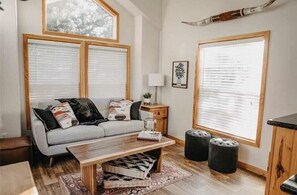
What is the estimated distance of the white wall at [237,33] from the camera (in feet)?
8.93

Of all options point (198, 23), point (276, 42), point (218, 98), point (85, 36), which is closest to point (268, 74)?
point (276, 42)

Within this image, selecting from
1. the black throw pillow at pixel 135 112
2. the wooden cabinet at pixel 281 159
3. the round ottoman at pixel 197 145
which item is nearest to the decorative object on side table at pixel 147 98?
the black throw pillow at pixel 135 112

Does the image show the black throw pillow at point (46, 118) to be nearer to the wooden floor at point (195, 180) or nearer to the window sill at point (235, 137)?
the wooden floor at point (195, 180)

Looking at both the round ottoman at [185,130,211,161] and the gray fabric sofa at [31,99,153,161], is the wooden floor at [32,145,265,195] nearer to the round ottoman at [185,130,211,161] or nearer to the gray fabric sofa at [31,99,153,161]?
the round ottoman at [185,130,211,161]

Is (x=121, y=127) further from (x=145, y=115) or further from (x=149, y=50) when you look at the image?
(x=149, y=50)

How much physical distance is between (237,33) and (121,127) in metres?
2.43

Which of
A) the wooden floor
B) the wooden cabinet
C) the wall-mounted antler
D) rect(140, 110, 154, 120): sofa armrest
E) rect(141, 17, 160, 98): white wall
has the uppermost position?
the wall-mounted antler

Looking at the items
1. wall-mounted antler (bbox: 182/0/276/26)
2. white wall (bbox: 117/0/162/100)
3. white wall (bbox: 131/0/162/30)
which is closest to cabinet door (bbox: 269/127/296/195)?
wall-mounted antler (bbox: 182/0/276/26)

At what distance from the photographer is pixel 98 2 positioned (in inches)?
172

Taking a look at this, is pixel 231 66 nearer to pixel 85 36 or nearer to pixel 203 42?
pixel 203 42

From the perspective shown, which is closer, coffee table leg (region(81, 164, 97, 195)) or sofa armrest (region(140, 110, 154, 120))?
coffee table leg (region(81, 164, 97, 195))

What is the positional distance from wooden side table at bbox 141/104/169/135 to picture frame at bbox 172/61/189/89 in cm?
57

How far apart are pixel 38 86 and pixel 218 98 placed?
319cm

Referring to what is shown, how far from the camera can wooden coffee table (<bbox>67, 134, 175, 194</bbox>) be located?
88.5 inches
